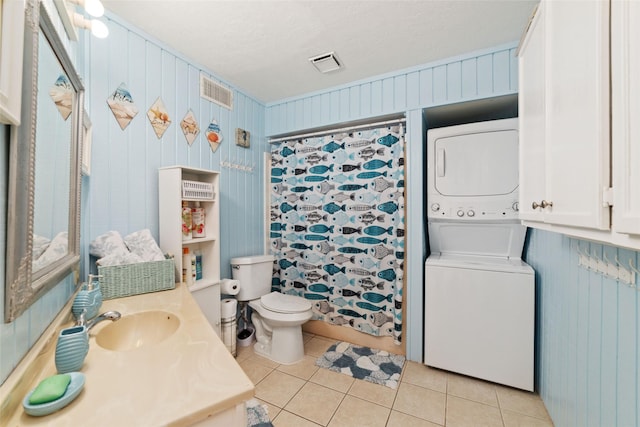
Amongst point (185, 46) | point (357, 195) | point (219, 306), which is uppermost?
point (185, 46)

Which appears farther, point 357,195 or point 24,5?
point 357,195

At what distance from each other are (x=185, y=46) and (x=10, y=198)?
1778 millimetres

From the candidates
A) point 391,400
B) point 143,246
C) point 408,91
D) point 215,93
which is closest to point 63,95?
point 143,246

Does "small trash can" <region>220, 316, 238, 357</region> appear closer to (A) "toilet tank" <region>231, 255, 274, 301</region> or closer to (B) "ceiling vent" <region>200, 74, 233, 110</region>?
(A) "toilet tank" <region>231, 255, 274, 301</region>

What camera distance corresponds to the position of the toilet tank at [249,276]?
2.37 metres

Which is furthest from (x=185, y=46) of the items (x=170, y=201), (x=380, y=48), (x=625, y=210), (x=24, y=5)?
(x=625, y=210)

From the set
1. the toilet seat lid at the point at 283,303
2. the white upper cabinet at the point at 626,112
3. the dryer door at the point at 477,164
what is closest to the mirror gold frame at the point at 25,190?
the white upper cabinet at the point at 626,112

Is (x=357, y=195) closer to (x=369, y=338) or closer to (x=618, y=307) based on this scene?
(x=369, y=338)

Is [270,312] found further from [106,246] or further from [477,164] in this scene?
[477,164]

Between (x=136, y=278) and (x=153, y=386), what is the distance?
1.00 meters

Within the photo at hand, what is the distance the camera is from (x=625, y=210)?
587 mm

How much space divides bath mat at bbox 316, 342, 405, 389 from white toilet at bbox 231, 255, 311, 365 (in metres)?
0.27

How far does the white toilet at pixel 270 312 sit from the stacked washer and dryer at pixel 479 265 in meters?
1.02

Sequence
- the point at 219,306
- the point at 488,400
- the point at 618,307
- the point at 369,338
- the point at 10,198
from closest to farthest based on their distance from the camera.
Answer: the point at 10,198, the point at 618,307, the point at 488,400, the point at 219,306, the point at 369,338
